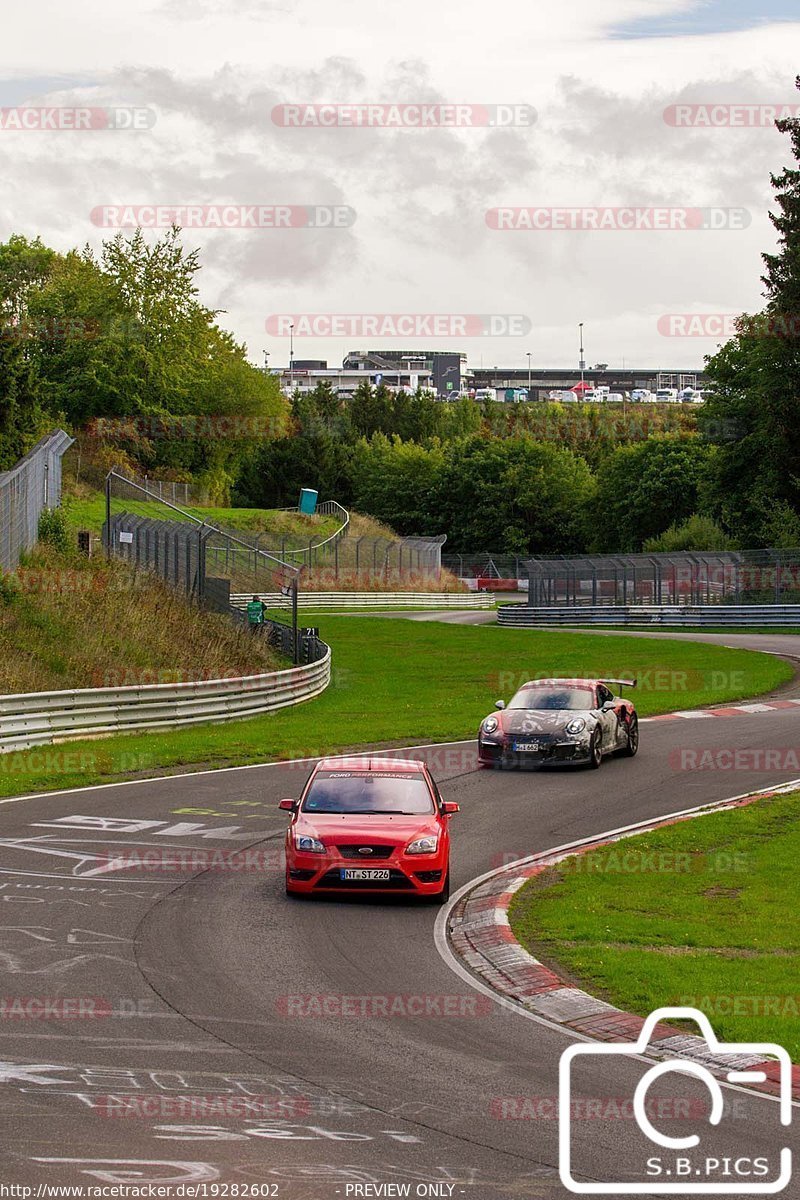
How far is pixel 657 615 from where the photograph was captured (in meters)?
64.6

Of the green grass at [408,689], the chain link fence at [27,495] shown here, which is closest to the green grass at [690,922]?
the green grass at [408,689]

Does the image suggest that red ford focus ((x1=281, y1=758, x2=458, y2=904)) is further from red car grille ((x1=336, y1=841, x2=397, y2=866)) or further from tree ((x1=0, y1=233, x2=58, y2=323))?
tree ((x1=0, y1=233, x2=58, y2=323))

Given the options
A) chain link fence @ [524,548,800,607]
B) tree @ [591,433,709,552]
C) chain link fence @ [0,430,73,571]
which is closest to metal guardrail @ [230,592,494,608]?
chain link fence @ [524,548,800,607]

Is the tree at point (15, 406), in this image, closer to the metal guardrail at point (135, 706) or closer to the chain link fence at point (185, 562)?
the chain link fence at point (185, 562)

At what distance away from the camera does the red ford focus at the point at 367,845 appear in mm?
14469

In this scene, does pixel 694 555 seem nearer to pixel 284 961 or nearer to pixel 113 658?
pixel 113 658

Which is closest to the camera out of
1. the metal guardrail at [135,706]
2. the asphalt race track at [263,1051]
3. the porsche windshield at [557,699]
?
the asphalt race track at [263,1051]

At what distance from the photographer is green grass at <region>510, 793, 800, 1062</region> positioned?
35.3 feet

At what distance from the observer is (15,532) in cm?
3475

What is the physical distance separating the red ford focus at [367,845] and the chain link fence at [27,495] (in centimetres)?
1949

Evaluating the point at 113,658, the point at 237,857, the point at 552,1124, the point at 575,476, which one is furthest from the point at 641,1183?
the point at 575,476

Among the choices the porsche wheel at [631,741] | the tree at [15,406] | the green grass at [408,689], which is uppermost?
the tree at [15,406]

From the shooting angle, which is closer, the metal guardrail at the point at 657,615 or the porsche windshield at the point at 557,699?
the porsche windshield at the point at 557,699

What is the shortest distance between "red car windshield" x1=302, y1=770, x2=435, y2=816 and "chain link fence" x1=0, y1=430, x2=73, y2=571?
18867 millimetres
